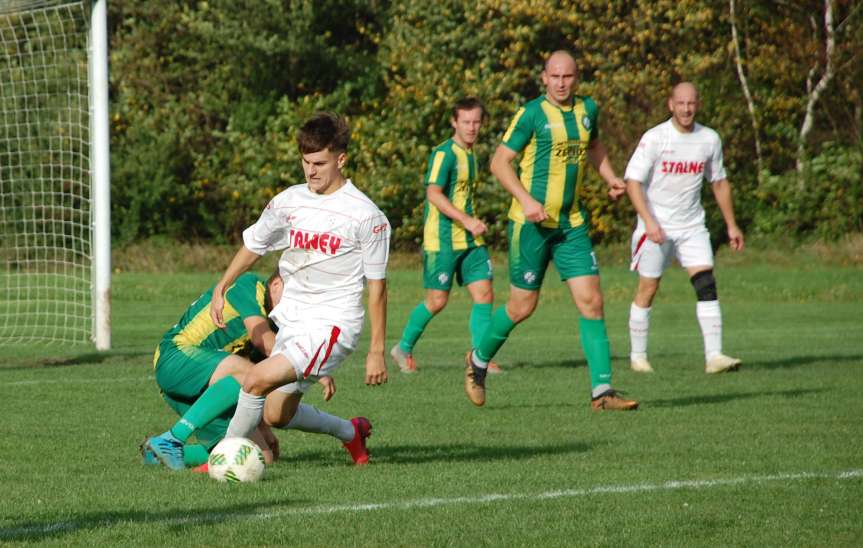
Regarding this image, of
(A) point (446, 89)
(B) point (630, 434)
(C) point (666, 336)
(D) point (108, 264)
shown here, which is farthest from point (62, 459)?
(A) point (446, 89)

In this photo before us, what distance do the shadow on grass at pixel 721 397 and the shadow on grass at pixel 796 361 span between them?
201 centimetres

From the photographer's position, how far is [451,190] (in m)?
12.0

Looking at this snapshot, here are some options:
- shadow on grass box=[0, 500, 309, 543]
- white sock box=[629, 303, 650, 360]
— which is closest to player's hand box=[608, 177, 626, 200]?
white sock box=[629, 303, 650, 360]

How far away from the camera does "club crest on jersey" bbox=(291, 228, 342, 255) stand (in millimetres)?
6543

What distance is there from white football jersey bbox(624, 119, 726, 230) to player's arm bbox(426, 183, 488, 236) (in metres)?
1.46

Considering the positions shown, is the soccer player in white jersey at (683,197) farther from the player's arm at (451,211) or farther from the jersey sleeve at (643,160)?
the player's arm at (451,211)

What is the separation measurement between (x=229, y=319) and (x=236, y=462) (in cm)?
112

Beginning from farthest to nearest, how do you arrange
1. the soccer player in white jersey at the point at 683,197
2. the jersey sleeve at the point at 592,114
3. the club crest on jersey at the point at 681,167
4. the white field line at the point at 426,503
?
the club crest on jersey at the point at 681,167
the soccer player in white jersey at the point at 683,197
the jersey sleeve at the point at 592,114
the white field line at the point at 426,503

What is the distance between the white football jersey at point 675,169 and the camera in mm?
11461

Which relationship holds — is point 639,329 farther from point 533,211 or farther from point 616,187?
point 533,211

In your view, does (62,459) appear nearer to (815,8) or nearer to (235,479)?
(235,479)

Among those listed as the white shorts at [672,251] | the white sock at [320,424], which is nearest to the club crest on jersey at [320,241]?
the white sock at [320,424]

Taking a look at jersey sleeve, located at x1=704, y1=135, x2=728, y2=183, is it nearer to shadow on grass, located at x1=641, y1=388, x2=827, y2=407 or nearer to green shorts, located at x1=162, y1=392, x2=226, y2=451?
shadow on grass, located at x1=641, y1=388, x2=827, y2=407

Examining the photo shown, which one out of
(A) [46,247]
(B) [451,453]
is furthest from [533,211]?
(A) [46,247]
